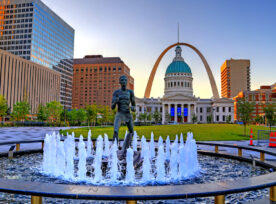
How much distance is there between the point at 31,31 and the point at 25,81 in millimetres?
21666

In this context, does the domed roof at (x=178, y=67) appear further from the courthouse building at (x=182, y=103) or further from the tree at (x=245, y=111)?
the tree at (x=245, y=111)

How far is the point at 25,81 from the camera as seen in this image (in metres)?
95.4

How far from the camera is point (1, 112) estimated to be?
6384 centimetres

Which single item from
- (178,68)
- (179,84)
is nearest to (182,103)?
(179,84)

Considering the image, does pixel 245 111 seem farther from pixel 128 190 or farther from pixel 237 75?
pixel 237 75

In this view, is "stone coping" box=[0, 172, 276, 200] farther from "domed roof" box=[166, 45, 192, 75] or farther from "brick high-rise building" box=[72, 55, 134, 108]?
"brick high-rise building" box=[72, 55, 134, 108]

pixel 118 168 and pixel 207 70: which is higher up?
pixel 207 70

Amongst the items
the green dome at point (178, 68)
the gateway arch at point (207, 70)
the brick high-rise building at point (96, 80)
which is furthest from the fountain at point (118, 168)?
the brick high-rise building at point (96, 80)

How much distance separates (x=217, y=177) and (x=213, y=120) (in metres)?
126

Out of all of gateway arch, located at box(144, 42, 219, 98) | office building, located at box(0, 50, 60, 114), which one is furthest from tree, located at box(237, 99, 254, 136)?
gateway arch, located at box(144, 42, 219, 98)

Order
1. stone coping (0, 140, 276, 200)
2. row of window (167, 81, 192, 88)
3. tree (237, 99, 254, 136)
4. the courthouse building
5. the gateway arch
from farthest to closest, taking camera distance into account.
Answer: row of window (167, 81, 192, 88) < the gateway arch < the courthouse building < tree (237, 99, 254, 136) < stone coping (0, 140, 276, 200)

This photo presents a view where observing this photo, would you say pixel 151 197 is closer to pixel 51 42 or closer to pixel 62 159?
pixel 62 159

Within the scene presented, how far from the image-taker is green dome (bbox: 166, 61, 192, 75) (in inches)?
5458

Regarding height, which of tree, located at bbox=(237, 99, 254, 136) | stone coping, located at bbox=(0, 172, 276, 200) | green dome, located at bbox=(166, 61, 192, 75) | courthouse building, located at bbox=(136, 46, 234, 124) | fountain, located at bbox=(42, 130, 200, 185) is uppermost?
green dome, located at bbox=(166, 61, 192, 75)
